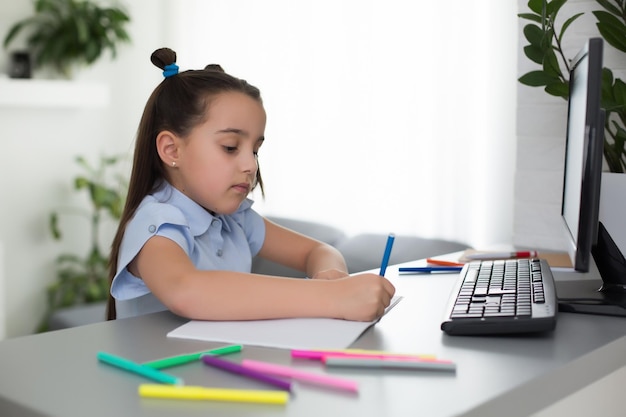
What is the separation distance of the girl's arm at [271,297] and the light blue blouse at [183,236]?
0.13 m

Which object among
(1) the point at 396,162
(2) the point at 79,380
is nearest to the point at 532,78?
(2) the point at 79,380

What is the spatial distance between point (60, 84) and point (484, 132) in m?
1.92

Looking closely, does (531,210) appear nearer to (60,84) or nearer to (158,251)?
(158,251)

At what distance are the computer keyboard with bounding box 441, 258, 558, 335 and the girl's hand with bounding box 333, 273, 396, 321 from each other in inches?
3.4

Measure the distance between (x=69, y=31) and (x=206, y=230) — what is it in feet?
8.30

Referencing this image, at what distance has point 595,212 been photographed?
106 cm

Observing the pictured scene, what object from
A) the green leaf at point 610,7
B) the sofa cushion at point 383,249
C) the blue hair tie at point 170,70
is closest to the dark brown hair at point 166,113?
the blue hair tie at point 170,70

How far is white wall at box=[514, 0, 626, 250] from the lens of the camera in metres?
2.01

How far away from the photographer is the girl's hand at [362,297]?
1.10 metres

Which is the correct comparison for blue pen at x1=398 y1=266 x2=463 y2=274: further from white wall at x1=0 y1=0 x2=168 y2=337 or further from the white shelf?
white wall at x1=0 y1=0 x2=168 y2=337

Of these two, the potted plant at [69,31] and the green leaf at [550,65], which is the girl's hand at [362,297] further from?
the potted plant at [69,31]

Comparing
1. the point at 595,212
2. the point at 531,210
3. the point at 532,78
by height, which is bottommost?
the point at 531,210

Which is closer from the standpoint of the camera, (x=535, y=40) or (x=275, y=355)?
(x=275, y=355)

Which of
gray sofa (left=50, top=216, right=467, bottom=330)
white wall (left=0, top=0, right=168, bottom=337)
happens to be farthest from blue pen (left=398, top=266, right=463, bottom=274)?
white wall (left=0, top=0, right=168, bottom=337)
